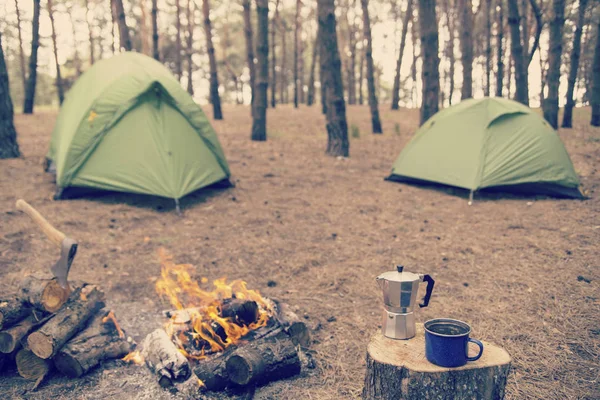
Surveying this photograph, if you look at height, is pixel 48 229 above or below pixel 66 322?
above

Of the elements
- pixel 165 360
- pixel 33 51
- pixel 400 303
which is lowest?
pixel 165 360

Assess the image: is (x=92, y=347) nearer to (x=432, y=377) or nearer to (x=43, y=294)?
(x=43, y=294)

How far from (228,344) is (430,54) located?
29.4 feet

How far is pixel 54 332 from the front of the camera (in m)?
3.59

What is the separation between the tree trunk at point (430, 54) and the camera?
10812 millimetres

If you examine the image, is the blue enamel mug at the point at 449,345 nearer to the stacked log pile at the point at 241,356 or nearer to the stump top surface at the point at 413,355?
the stump top surface at the point at 413,355

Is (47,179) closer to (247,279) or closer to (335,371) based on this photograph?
(247,279)

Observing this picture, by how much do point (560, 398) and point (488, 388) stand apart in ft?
2.94

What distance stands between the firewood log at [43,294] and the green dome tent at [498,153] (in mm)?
6314

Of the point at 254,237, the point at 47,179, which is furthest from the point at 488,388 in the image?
the point at 47,179

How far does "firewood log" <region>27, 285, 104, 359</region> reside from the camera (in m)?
3.52

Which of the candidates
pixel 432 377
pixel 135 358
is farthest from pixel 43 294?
pixel 432 377

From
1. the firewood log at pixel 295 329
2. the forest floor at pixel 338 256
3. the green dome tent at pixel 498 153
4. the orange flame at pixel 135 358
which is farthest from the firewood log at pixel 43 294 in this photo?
the green dome tent at pixel 498 153

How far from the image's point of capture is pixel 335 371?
3.71 m
